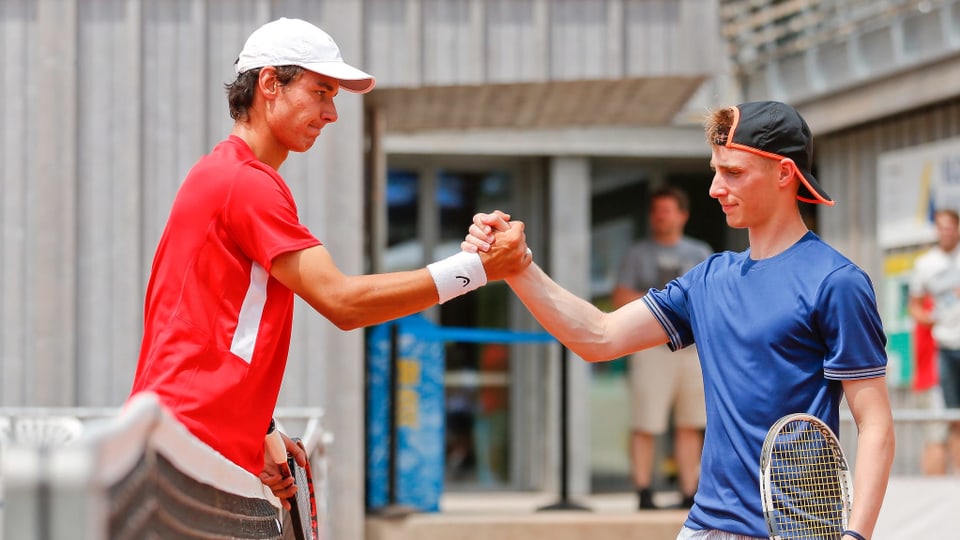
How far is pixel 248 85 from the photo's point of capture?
377 cm

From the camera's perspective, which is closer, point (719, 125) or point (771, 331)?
point (771, 331)

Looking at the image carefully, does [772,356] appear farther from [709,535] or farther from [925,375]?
[925,375]

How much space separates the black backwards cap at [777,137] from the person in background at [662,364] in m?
5.44

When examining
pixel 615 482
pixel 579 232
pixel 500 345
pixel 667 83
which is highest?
pixel 667 83

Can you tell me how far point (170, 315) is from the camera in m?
3.35

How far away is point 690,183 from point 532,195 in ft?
5.68

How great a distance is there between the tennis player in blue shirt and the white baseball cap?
1.03 metres

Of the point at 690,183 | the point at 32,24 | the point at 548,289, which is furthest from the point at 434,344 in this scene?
the point at 690,183

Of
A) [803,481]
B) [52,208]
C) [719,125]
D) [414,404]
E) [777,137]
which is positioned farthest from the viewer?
[414,404]

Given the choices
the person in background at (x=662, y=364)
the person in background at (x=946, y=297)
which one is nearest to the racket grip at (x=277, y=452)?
the person in background at (x=662, y=364)

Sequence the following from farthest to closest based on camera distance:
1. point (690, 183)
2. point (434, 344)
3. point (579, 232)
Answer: point (690, 183) < point (579, 232) < point (434, 344)

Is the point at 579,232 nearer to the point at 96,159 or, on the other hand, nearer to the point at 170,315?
the point at 96,159

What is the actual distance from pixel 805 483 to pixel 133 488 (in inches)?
68.2

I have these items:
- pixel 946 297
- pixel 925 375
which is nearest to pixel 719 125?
pixel 946 297
